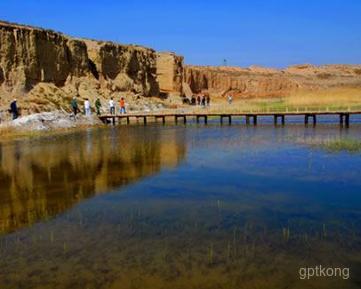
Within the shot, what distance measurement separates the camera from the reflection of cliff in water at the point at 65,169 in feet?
37.7

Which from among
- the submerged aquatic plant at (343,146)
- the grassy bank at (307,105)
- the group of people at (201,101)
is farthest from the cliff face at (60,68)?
the submerged aquatic plant at (343,146)

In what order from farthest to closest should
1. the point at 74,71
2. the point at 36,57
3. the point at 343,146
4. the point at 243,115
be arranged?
1. the point at 74,71
2. the point at 36,57
3. the point at 243,115
4. the point at 343,146

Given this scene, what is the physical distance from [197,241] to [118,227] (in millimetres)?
1758

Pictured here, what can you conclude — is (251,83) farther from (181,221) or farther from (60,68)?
(181,221)

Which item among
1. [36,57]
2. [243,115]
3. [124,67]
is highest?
[36,57]

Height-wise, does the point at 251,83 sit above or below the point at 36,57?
below

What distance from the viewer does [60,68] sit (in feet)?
157

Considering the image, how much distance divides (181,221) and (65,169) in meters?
7.90

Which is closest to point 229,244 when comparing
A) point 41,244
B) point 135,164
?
point 41,244

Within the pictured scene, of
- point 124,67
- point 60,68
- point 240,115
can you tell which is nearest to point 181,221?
point 240,115

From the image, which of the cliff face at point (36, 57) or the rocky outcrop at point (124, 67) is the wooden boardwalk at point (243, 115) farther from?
the rocky outcrop at point (124, 67)

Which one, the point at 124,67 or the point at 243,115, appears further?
the point at 124,67

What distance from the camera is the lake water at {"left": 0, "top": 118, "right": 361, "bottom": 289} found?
7254 mm

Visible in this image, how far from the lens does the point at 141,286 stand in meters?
6.85
